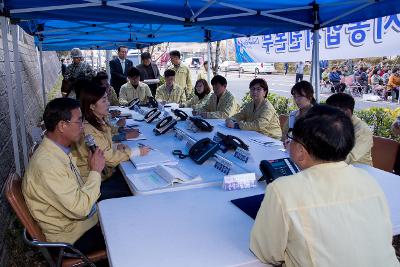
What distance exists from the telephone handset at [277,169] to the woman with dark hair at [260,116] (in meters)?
1.66

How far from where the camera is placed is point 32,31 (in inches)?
212

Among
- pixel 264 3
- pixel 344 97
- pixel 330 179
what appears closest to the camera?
pixel 330 179

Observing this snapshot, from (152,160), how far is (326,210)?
1.46m

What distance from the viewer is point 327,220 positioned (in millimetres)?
1023

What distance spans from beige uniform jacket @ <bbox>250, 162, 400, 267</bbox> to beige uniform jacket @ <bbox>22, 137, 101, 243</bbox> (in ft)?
3.01

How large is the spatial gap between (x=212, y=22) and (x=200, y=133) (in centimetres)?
133

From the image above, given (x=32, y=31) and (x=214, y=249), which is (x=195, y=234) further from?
(x=32, y=31)

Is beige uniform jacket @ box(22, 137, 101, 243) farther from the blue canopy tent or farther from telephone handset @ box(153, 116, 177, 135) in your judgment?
the blue canopy tent

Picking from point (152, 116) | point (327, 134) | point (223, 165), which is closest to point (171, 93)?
point (152, 116)

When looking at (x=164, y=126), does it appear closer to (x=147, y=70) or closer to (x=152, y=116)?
(x=152, y=116)

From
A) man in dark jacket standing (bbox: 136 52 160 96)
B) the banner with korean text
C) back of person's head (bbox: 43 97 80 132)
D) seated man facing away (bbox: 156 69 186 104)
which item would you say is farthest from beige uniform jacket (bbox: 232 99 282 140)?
man in dark jacket standing (bbox: 136 52 160 96)

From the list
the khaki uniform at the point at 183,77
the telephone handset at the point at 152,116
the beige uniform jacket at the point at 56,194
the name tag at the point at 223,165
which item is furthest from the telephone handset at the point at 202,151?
the khaki uniform at the point at 183,77

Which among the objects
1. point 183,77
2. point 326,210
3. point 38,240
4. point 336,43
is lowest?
point 38,240

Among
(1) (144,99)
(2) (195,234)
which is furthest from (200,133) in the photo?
(1) (144,99)
